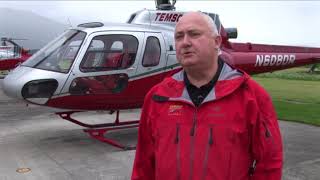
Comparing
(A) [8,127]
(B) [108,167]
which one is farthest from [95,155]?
(A) [8,127]

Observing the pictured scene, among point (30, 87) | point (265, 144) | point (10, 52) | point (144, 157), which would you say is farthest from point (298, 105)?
point (10, 52)

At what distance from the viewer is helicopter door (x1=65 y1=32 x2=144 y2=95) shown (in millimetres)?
7510

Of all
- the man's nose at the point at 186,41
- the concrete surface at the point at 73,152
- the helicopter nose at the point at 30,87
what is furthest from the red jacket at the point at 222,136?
the helicopter nose at the point at 30,87

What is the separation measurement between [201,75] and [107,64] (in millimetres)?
5577

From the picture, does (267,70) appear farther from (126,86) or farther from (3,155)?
(3,155)

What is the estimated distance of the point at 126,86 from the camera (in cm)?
794

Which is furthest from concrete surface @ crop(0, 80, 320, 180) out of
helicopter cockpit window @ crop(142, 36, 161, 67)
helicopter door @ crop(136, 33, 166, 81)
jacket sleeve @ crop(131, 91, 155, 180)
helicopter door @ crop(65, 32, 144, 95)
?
jacket sleeve @ crop(131, 91, 155, 180)

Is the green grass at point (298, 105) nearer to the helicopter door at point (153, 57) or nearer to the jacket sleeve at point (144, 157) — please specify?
the helicopter door at point (153, 57)

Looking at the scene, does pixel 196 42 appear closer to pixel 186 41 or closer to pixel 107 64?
pixel 186 41

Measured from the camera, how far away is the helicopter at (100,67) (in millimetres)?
7371

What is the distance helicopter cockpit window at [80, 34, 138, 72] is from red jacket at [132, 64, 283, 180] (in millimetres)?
5484

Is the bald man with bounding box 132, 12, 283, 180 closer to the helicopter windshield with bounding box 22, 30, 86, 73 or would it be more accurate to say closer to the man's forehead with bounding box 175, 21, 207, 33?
the man's forehead with bounding box 175, 21, 207, 33

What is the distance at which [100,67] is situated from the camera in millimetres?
7617

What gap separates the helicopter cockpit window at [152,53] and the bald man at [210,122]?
5.81 m
